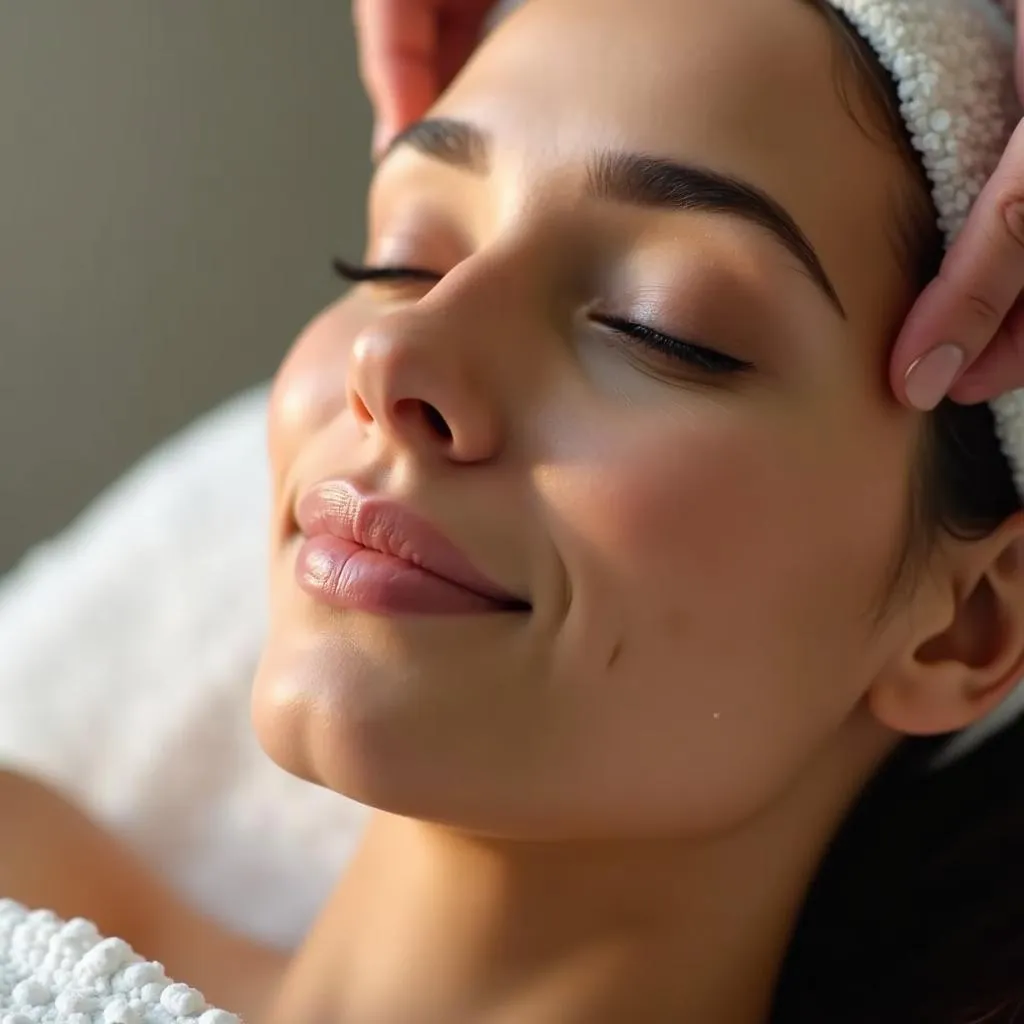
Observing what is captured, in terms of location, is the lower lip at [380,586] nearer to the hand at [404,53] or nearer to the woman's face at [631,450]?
the woman's face at [631,450]

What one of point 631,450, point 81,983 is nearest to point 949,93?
point 631,450

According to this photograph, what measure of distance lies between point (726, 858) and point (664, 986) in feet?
0.29

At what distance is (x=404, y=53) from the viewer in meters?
1.13

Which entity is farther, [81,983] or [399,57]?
[399,57]

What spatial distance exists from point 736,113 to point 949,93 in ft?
0.44

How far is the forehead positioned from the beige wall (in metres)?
0.96

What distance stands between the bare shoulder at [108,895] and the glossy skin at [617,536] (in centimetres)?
15

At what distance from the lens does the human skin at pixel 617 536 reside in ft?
2.30

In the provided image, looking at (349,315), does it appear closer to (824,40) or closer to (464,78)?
(464,78)

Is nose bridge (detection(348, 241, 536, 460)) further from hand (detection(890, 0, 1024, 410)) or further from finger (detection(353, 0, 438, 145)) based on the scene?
finger (detection(353, 0, 438, 145))

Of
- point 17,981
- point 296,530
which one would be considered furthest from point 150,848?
point 296,530

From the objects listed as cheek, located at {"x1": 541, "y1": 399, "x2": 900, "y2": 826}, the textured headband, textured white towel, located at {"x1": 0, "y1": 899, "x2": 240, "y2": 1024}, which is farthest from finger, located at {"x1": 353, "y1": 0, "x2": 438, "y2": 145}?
textured white towel, located at {"x1": 0, "y1": 899, "x2": 240, "y2": 1024}

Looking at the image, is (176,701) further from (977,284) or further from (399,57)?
(977,284)

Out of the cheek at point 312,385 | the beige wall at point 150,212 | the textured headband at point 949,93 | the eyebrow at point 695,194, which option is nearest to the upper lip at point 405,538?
the cheek at point 312,385
